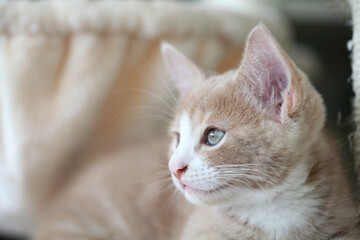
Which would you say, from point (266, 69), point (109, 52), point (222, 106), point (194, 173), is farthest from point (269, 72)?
point (109, 52)

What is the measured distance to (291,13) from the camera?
2.60 metres

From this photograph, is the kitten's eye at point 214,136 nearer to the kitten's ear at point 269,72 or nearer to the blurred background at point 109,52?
the kitten's ear at point 269,72

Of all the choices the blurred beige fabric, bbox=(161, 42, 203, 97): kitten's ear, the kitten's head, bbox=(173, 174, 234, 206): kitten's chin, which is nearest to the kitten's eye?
the kitten's head

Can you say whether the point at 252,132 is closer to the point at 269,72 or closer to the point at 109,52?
the point at 269,72

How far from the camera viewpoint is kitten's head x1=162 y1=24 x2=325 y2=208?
2.57 ft

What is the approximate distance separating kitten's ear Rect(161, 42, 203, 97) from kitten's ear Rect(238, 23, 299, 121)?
0.24 meters

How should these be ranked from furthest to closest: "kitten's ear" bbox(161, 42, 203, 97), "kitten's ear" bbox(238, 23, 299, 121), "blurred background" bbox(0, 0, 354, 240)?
1. "blurred background" bbox(0, 0, 354, 240)
2. "kitten's ear" bbox(161, 42, 203, 97)
3. "kitten's ear" bbox(238, 23, 299, 121)

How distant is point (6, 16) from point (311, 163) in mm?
983

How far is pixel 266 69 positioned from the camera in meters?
0.80

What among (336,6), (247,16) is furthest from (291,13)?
(336,6)

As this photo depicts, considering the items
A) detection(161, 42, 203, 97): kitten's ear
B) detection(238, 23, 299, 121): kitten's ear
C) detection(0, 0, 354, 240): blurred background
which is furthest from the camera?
detection(0, 0, 354, 240): blurred background

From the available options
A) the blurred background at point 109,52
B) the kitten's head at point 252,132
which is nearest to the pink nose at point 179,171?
the kitten's head at point 252,132

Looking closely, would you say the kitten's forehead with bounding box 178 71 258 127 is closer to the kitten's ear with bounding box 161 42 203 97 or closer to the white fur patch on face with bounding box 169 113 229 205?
the white fur patch on face with bounding box 169 113 229 205

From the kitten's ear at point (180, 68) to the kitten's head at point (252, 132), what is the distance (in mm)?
213
